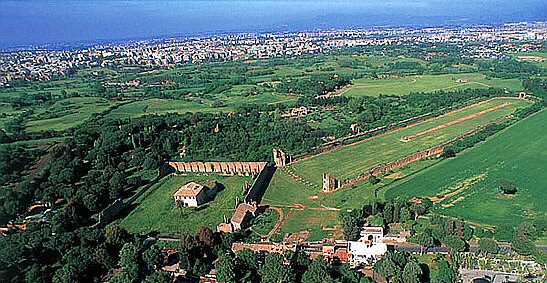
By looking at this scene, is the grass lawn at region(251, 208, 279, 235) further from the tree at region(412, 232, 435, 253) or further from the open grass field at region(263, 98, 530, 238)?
the tree at region(412, 232, 435, 253)

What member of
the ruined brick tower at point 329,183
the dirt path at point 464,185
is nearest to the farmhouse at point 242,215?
the ruined brick tower at point 329,183

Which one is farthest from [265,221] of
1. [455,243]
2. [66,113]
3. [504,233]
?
[66,113]

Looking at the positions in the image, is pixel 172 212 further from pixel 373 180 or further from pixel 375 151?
pixel 375 151

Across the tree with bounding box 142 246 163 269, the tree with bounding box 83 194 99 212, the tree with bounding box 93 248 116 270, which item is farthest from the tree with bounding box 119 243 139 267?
the tree with bounding box 83 194 99 212

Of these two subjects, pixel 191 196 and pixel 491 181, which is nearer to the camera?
pixel 191 196

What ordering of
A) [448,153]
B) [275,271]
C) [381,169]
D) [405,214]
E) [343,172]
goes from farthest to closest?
[448,153]
[343,172]
[381,169]
[405,214]
[275,271]

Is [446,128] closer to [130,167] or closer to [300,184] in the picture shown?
[300,184]
